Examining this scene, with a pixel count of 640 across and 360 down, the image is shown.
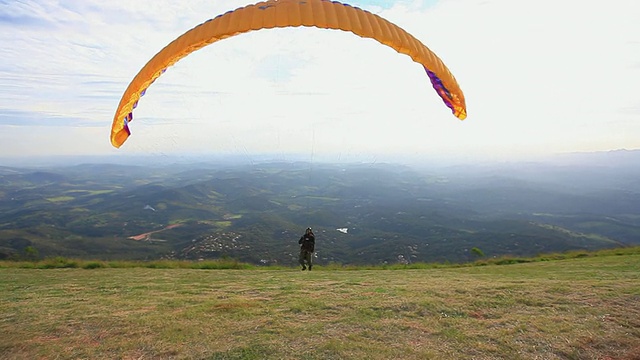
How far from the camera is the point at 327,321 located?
Result: 6.51 m

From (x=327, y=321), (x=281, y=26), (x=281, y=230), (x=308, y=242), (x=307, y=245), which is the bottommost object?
(x=281, y=230)

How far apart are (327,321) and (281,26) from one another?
561 cm

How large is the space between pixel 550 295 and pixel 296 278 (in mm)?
7194

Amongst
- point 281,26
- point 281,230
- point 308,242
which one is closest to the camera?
point 281,26

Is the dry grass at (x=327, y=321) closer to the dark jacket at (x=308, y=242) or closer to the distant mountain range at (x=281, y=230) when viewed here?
the dark jacket at (x=308, y=242)

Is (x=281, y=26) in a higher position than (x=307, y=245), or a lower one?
higher

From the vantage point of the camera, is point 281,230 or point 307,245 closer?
point 307,245

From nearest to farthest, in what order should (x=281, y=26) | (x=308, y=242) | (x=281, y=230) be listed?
(x=281, y=26) → (x=308, y=242) → (x=281, y=230)

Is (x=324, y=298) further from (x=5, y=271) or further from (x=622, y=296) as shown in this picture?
(x=5, y=271)

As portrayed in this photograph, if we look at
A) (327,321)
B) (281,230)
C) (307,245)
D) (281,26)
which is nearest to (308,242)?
(307,245)

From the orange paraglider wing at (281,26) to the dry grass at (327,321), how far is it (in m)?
4.07

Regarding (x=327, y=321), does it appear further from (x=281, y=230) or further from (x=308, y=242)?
(x=281, y=230)

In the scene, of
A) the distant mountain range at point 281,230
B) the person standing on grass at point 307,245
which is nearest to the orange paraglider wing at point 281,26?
the person standing on grass at point 307,245

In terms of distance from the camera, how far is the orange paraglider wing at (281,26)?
6.56 m
